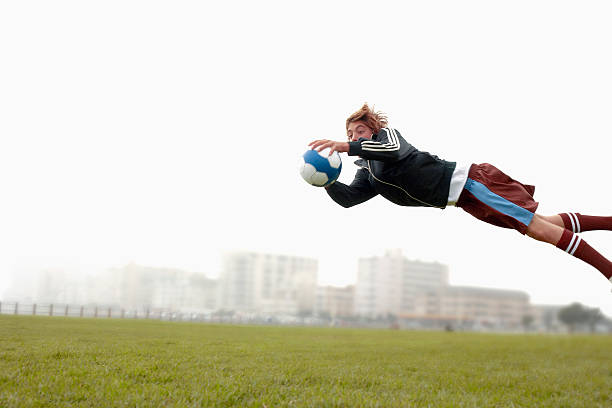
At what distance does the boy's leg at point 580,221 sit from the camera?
4449 millimetres

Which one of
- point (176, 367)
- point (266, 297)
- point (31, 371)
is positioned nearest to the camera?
point (31, 371)

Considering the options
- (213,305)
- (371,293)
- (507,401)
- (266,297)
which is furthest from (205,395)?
(371,293)

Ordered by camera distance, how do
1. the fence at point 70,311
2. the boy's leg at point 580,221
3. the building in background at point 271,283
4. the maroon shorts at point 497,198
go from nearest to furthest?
the maroon shorts at point 497,198 → the boy's leg at point 580,221 → the fence at point 70,311 → the building in background at point 271,283

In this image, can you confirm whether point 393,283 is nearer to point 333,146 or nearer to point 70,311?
point 70,311

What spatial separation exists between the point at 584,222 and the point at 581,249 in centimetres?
51

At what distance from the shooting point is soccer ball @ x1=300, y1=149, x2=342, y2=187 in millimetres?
4457

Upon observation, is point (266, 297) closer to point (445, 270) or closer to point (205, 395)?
point (445, 270)

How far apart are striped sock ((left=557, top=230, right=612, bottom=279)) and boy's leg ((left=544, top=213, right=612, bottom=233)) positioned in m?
0.32

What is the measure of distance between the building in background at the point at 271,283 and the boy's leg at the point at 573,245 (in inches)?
4267

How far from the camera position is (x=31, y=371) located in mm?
3748

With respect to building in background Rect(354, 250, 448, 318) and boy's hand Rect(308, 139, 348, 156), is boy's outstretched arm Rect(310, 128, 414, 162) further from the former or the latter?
building in background Rect(354, 250, 448, 318)

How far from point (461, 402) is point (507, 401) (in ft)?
2.11

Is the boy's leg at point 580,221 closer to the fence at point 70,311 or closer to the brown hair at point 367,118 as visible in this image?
the brown hair at point 367,118

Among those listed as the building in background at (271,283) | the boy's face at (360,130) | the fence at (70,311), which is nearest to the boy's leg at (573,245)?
the boy's face at (360,130)
